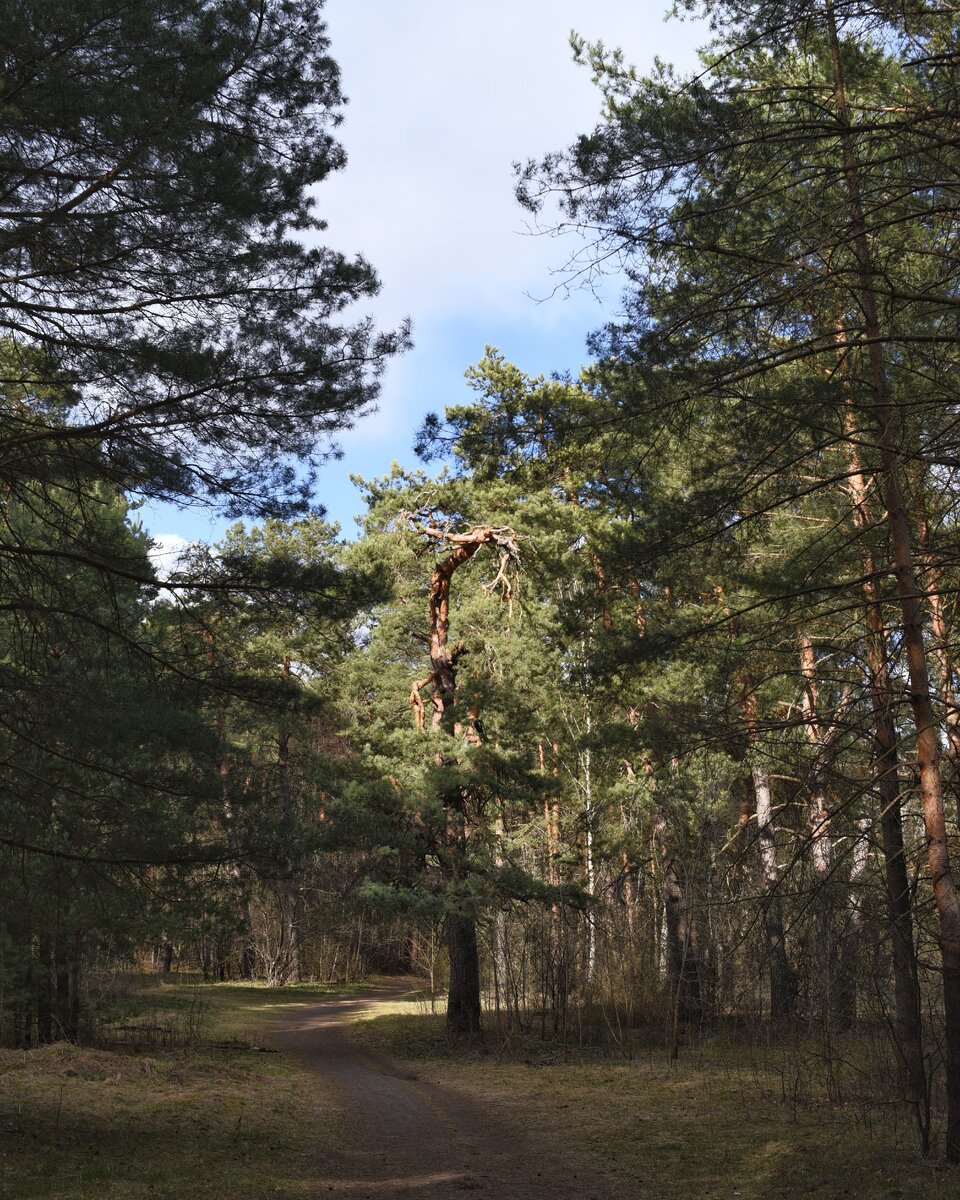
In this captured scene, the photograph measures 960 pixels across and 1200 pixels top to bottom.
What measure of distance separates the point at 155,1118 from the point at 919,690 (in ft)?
25.3

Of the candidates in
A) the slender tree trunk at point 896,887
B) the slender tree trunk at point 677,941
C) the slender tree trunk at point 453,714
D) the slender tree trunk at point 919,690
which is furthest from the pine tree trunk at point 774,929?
the slender tree trunk at point 453,714

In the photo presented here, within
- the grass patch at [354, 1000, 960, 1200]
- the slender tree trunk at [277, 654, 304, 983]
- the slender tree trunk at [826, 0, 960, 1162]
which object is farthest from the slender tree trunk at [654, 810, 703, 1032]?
the slender tree trunk at [277, 654, 304, 983]

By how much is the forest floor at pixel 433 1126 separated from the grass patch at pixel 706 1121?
0.10 ft

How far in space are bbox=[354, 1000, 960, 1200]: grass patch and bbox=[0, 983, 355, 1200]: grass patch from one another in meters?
2.22

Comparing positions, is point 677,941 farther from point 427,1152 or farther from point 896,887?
point 896,887

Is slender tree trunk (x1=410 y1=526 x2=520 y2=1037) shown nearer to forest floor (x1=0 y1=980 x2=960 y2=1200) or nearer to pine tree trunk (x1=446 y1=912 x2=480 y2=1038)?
pine tree trunk (x1=446 y1=912 x2=480 y2=1038)

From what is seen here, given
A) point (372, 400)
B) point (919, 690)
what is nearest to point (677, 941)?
point (919, 690)

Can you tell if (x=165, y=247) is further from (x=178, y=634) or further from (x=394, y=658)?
(x=394, y=658)

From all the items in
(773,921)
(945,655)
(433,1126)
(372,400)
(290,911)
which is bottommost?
(290,911)

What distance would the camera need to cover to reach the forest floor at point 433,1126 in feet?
22.8

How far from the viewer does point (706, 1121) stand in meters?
9.16

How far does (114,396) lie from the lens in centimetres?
714

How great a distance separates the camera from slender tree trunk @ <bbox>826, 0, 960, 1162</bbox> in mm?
6469

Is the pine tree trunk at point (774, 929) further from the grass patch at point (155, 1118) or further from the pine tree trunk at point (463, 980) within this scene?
the grass patch at point (155, 1118)
